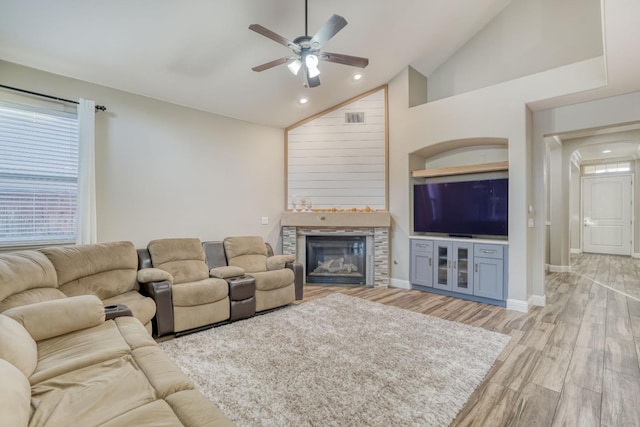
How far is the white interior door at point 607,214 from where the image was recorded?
8289mm

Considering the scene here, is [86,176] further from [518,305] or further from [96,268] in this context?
[518,305]

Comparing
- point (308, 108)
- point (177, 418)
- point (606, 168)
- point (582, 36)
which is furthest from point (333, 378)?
point (606, 168)

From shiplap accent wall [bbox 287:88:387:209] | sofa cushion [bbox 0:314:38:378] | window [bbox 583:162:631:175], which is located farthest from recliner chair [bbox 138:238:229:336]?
window [bbox 583:162:631:175]

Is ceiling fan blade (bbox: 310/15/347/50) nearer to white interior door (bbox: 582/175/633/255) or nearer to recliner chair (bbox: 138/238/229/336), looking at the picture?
recliner chair (bbox: 138/238/229/336)

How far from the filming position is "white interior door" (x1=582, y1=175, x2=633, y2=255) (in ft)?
27.2

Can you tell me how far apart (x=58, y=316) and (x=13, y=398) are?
3.77 ft

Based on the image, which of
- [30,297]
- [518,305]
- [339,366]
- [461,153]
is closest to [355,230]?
[461,153]

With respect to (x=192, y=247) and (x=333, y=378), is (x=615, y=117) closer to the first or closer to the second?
(x=333, y=378)

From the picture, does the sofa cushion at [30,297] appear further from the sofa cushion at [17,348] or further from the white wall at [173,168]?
the white wall at [173,168]

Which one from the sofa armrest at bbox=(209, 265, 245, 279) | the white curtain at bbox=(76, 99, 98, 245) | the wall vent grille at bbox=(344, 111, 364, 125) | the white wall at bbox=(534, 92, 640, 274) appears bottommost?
the sofa armrest at bbox=(209, 265, 245, 279)

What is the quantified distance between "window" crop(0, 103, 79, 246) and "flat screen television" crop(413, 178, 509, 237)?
477 cm

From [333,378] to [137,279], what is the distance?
7.80ft

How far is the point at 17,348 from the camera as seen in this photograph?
1540 mm

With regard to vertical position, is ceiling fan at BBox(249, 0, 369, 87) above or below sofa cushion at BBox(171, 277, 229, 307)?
above
